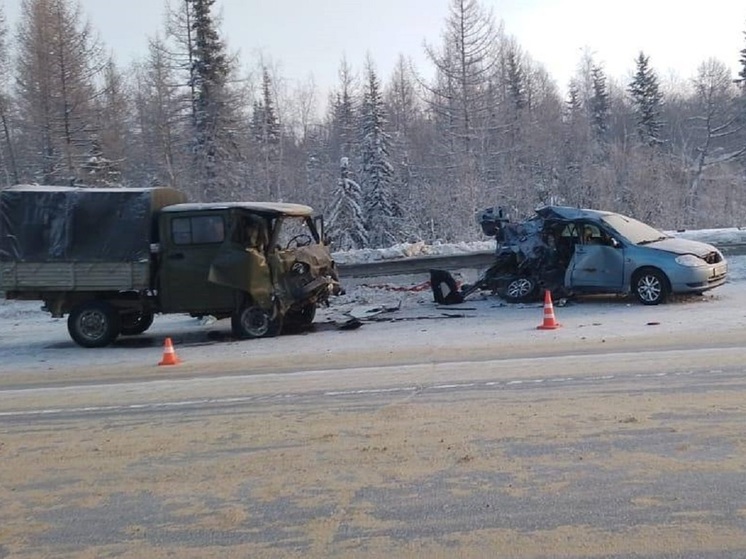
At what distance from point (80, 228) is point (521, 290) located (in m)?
8.53

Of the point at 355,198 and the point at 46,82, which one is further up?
the point at 46,82

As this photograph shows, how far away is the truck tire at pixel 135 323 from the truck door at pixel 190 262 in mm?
1685

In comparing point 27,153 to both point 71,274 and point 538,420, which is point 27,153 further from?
point 538,420

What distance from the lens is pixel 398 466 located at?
226 inches

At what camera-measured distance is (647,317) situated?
1342 cm

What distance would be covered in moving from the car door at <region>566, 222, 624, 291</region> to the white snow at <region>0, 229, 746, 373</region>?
0.45 m

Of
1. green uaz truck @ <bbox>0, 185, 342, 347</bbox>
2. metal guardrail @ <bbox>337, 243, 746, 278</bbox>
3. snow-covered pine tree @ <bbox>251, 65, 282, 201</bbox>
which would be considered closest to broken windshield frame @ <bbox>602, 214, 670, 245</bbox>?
metal guardrail @ <bbox>337, 243, 746, 278</bbox>

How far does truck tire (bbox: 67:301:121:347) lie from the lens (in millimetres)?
14219

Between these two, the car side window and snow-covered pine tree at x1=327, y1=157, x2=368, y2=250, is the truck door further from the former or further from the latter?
snow-covered pine tree at x1=327, y1=157, x2=368, y2=250

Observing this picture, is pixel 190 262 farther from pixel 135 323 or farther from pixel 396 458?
pixel 396 458

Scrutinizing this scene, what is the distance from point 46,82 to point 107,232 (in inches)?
1083

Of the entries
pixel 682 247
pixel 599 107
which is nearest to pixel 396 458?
pixel 682 247

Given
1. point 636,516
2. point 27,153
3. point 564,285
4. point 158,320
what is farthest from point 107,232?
point 27,153

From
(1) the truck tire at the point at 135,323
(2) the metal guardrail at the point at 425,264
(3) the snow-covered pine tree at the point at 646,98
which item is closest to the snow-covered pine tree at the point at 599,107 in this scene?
(3) the snow-covered pine tree at the point at 646,98
